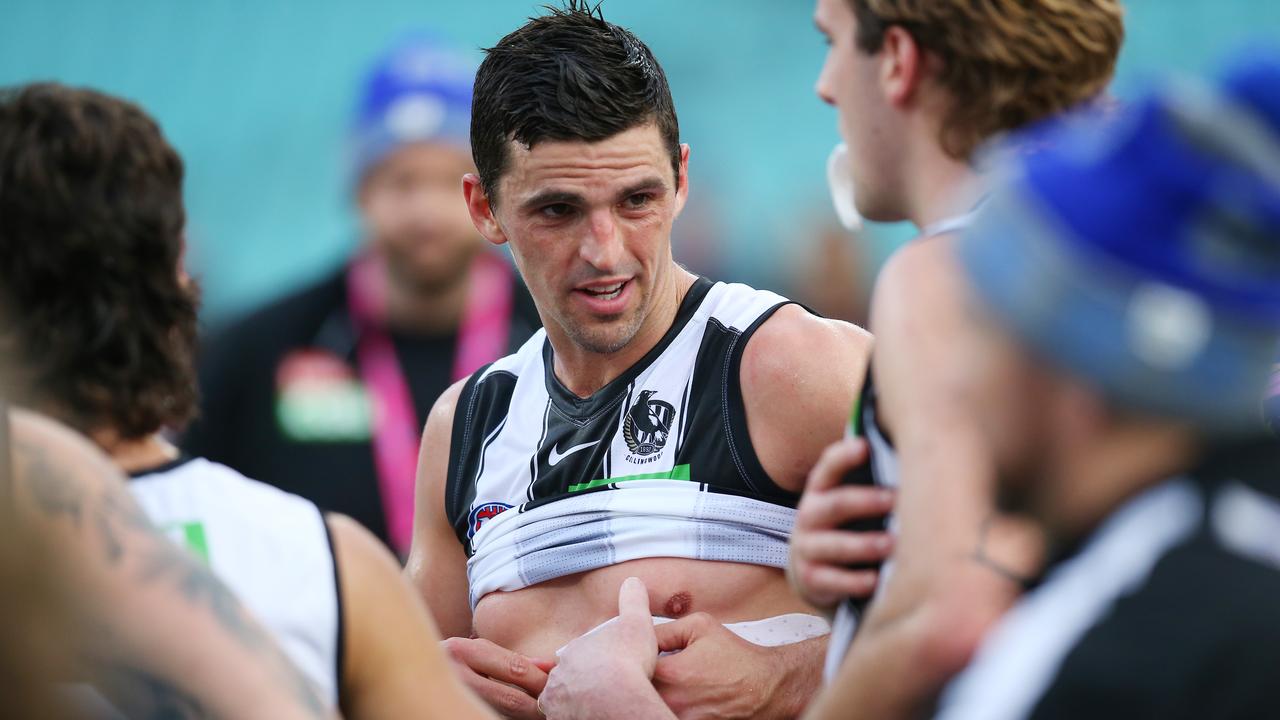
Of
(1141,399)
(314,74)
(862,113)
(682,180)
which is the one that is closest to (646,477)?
(682,180)

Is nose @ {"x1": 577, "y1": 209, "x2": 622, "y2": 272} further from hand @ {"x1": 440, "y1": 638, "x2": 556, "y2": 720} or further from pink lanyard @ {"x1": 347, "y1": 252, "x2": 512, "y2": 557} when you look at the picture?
pink lanyard @ {"x1": 347, "y1": 252, "x2": 512, "y2": 557}

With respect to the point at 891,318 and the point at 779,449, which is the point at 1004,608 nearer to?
the point at 891,318

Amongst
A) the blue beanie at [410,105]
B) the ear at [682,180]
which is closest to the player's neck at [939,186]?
the ear at [682,180]

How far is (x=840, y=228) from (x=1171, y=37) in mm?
4911

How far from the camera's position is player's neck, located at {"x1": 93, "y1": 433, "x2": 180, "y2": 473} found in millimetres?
2186

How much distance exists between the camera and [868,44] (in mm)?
2209

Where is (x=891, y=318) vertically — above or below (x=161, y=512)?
above

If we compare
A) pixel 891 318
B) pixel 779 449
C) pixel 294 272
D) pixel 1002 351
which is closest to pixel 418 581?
pixel 779 449

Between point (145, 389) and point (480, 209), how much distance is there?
140cm

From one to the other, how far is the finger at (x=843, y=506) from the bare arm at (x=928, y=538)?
5.1 inches

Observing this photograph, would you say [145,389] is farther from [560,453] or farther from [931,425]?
[931,425]

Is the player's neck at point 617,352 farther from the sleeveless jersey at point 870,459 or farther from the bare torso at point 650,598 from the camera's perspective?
the sleeveless jersey at point 870,459

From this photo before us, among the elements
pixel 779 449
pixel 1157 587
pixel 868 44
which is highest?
pixel 868 44

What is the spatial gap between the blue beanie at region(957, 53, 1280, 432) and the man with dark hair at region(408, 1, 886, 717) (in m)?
1.40
